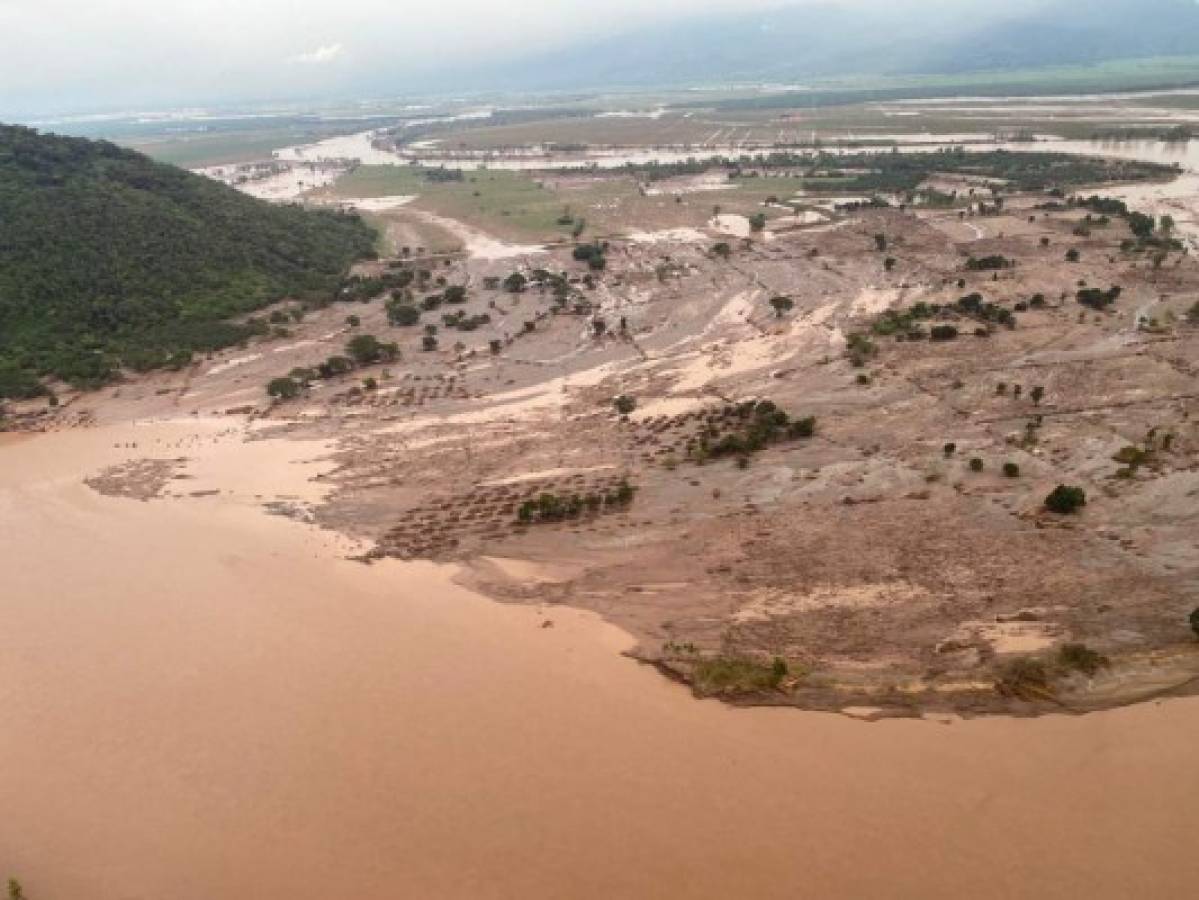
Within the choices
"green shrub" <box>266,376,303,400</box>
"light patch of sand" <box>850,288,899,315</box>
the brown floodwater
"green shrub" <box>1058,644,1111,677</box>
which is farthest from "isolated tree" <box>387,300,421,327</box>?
"green shrub" <box>1058,644,1111,677</box>

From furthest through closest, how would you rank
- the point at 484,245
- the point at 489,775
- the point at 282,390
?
the point at 484,245 → the point at 282,390 → the point at 489,775

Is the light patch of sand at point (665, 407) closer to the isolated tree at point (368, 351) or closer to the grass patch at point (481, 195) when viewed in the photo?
the isolated tree at point (368, 351)

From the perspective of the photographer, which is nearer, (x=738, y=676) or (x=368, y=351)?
(x=738, y=676)

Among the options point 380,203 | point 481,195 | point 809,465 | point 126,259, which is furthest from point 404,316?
point 380,203

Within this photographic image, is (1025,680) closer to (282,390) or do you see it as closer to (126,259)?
(282,390)

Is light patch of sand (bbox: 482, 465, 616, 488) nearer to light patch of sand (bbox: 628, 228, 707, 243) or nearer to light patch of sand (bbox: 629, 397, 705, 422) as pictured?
light patch of sand (bbox: 629, 397, 705, 422)

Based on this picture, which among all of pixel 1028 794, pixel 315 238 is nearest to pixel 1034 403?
pixel 1028 794

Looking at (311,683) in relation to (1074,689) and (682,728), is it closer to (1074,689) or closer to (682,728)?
(682,728)
